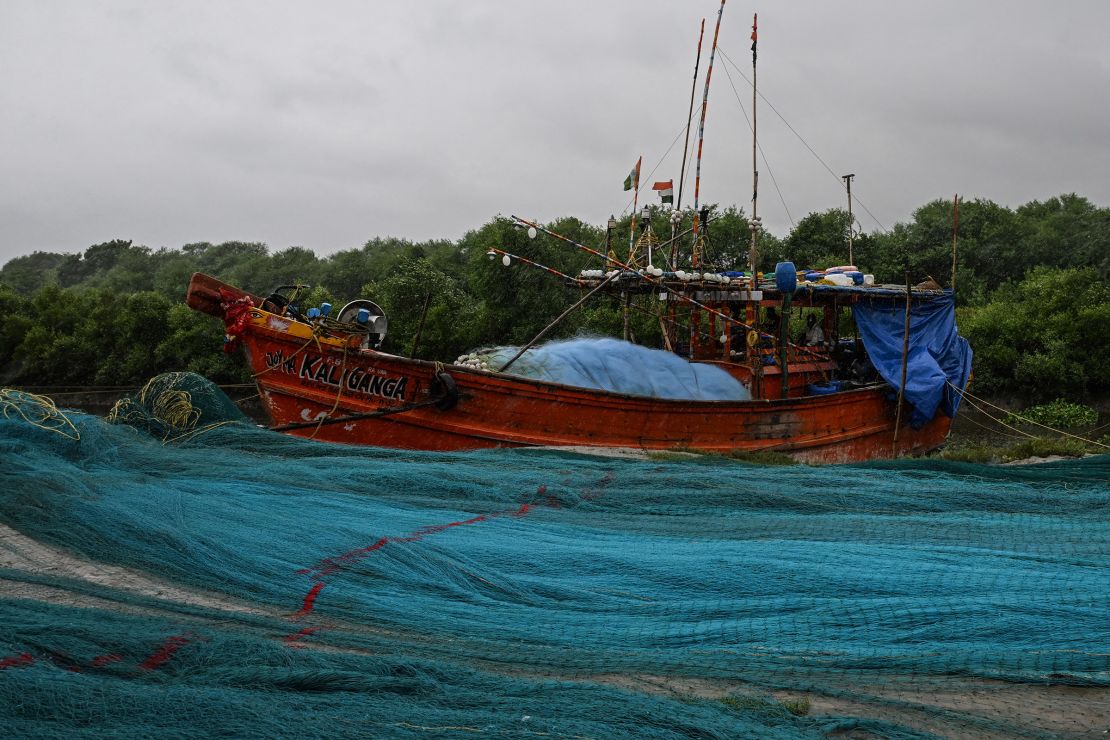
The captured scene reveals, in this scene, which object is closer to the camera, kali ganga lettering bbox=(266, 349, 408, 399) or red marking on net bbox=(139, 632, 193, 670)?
red marking on net bbox=(139, 632, 193, 670)

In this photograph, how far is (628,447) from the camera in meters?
11.4

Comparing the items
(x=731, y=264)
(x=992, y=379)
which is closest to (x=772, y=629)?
(x=992, y=379)

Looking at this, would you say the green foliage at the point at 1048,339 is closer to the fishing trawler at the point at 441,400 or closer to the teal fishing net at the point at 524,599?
the fishing trawler at the point at 441,400

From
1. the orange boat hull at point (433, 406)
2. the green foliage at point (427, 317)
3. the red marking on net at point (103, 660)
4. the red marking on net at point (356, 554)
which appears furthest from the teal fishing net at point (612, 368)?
the green foliage at point (427, 317)

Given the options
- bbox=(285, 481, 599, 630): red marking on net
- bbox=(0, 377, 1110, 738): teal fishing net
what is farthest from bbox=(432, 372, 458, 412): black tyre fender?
bbox=(285, 481, 599, 630): red marking on net

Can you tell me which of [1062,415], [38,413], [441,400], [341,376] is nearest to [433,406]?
[441,400]

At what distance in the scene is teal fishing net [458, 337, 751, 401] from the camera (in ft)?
38.1

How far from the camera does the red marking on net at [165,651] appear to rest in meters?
2.89

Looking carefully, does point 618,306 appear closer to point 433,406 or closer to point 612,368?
point 612,368

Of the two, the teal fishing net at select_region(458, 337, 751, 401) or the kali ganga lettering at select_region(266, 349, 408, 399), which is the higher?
the teal fishing net at select_region(458, 337, 751, 401)

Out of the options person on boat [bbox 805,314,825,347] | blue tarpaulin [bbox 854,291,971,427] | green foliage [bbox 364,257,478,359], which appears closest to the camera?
blue tarpaulin [bbox 854,291,971,427]

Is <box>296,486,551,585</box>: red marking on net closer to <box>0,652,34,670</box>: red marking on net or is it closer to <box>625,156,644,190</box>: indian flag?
<box>0,652,34,670</box>: red marking on net

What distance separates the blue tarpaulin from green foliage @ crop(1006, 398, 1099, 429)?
6872mm

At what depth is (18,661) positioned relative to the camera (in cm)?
277
